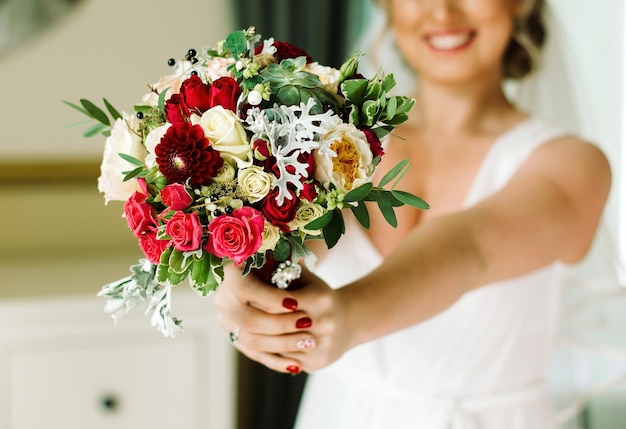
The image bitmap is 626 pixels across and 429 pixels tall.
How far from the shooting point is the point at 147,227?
0.79 meters

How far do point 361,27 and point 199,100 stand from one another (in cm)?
195

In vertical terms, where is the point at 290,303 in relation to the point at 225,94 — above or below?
below

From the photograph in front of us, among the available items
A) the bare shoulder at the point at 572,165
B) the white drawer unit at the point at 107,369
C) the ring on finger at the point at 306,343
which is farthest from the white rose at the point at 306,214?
the white drawer unit at the point at 107,369

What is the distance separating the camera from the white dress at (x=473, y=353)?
4.66ft

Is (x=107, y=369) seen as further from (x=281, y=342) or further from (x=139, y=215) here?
(x=139, y=215)

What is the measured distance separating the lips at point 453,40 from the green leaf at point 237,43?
2.58ft

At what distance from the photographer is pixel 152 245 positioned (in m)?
0.78

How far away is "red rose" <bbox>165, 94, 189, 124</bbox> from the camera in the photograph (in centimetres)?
79

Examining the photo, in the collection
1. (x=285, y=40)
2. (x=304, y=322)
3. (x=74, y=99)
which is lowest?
(x=74, y=99)

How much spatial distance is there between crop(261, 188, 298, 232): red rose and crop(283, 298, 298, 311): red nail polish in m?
0.16

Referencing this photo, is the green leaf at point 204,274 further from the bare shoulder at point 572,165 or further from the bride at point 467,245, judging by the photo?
the bare shoulder at point 572,165

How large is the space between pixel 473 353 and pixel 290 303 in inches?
26.5

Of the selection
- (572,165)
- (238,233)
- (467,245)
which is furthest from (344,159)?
(572,165)

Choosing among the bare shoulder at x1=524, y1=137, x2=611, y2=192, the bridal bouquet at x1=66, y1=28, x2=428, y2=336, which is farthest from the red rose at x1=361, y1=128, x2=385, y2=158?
the bare shoulder at x1=524, y1=137, x2=611, y2=192
